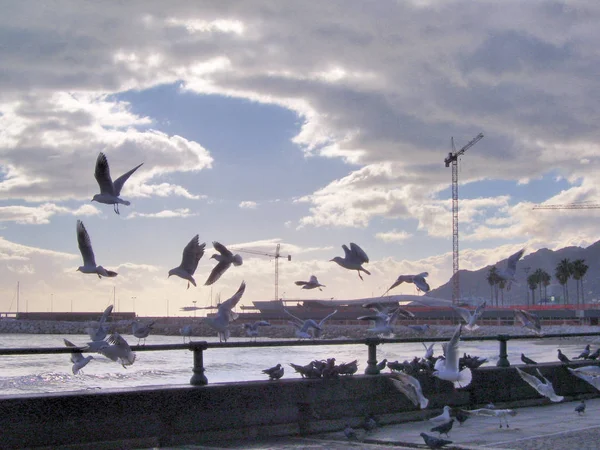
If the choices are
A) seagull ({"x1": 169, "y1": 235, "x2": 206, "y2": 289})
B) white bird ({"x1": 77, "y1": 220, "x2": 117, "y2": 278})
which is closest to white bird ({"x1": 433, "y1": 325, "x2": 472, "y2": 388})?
seagull ({"x1": 169, "y1": 235, "x2": 206, "y2": 289})

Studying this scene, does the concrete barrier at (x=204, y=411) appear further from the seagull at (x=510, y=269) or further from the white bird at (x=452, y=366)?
the seagull at (x=510, y=269)

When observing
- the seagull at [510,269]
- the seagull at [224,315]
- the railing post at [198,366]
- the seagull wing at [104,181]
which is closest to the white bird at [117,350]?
the railing post at [198,366]

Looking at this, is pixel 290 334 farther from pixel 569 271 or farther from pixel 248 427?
pixel 248 427

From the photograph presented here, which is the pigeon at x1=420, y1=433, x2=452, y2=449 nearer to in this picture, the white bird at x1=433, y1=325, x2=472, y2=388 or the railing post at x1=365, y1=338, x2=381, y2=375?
the white bird at x1=433, y1=325, x2=472, y2=388

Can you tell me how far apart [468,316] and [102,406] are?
17.4ft

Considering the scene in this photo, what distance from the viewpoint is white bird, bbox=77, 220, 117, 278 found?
1185 cm

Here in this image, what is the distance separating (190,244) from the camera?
1245cm

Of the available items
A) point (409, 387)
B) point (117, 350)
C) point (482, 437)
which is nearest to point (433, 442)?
point (482, 437)

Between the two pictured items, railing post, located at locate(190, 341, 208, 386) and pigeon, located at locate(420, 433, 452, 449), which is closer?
pigeon, located at locate(420, 433, 452, 449)

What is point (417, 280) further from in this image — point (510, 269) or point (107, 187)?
point (107, 187)

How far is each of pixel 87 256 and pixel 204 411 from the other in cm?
321

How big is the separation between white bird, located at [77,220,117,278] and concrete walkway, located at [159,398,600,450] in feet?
10.1

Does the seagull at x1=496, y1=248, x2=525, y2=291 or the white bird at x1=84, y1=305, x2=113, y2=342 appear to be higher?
the seagull at x1=496, y1=248, x2=525, y2=291

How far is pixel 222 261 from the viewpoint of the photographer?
12781mm
